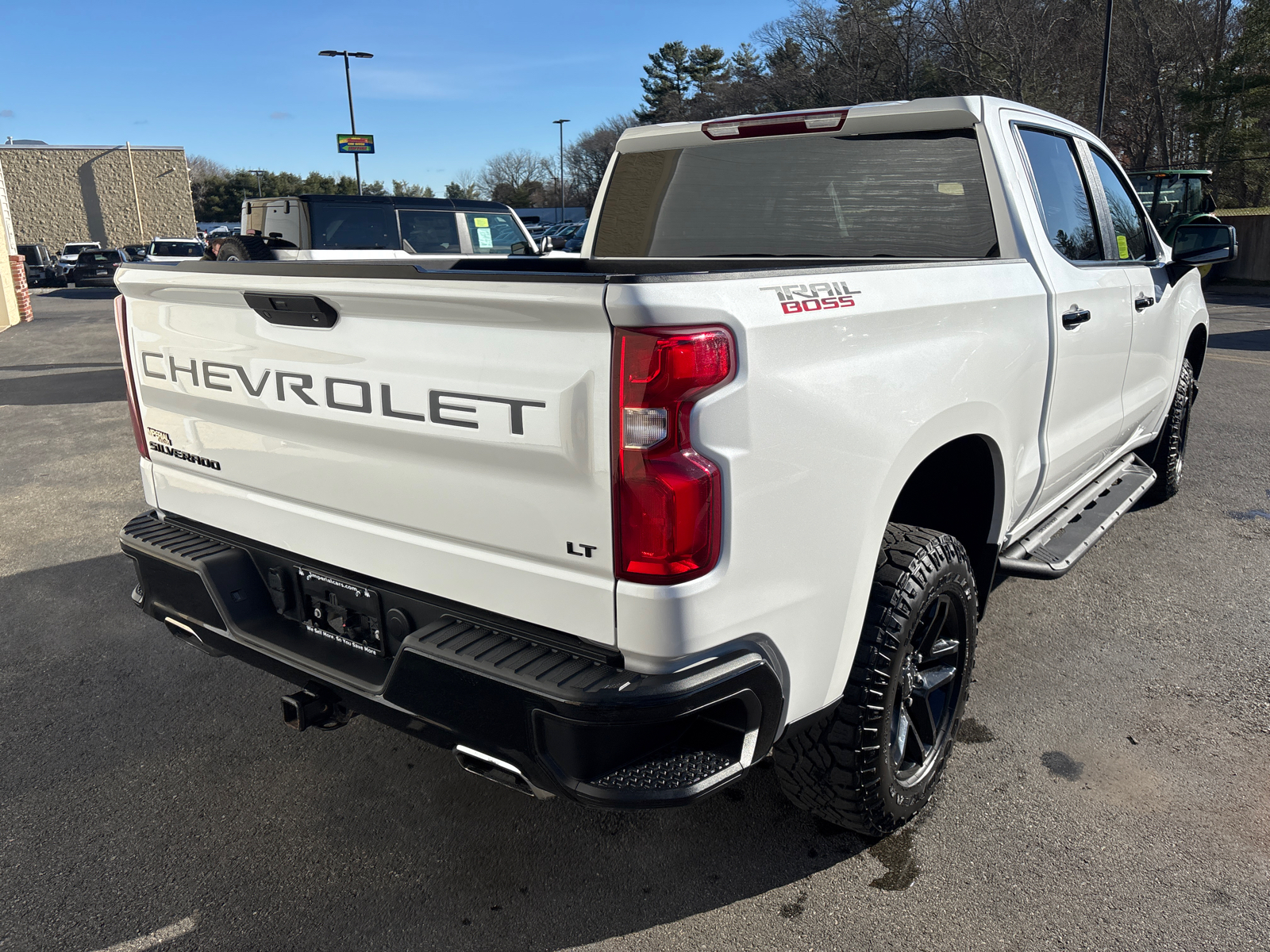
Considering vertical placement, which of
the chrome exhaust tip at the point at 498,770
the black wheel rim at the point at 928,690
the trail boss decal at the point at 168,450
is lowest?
the black wheel rim at the point at 928,690

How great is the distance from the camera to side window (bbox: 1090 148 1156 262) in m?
4.04

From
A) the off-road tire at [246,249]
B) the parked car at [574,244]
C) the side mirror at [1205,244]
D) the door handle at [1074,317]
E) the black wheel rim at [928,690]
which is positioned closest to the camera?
the black wheel rim at [928,690]

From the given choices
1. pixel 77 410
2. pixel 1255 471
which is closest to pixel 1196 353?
pixel 1255 471

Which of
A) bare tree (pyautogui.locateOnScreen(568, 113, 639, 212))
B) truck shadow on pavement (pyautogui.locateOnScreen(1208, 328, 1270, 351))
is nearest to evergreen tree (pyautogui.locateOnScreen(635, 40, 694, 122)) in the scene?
bare tree (pyautogui.locateOnScreen(568, 113, 639, 212))

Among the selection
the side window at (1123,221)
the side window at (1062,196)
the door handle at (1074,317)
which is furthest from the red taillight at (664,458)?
the side window at (1123,221)

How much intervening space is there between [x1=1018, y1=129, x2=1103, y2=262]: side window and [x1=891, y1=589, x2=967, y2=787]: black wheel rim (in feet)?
5.05

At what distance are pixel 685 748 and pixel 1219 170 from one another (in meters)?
36.4

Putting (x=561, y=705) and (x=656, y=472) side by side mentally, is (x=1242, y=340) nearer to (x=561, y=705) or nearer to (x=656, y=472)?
(x=656, y=472)

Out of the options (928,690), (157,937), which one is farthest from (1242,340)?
(157,937)

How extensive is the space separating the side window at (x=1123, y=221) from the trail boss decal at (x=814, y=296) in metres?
2.53

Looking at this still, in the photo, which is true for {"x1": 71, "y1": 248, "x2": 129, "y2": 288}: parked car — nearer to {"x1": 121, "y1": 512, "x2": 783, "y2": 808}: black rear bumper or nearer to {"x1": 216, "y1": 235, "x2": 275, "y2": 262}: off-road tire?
{"x1": 216, "y1": 235, "x2": 275, "y2": 262}: off-road tire

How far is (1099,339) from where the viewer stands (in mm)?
3506

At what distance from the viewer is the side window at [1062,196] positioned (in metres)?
3.36

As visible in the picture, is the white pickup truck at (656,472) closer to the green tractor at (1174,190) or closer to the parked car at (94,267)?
the green tractor at (1174,190)
